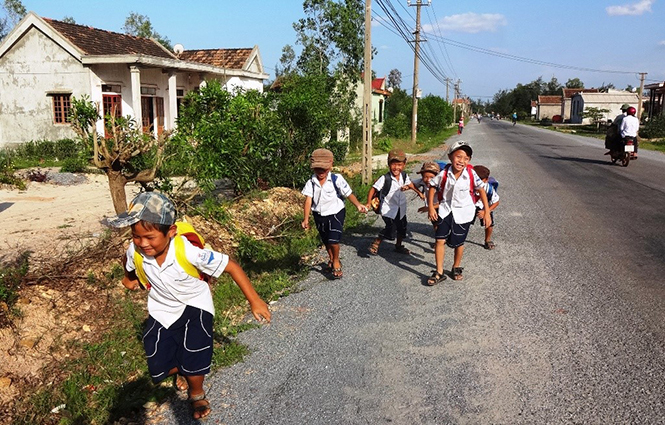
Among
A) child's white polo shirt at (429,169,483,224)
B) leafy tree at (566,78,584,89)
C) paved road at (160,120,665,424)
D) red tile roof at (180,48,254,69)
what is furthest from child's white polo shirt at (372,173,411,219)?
leafy tree at (566,78,584,89)

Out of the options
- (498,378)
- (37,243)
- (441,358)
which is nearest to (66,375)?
(441,358)

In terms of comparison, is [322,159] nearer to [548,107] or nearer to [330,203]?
[330,203]

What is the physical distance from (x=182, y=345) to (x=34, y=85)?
18736mm

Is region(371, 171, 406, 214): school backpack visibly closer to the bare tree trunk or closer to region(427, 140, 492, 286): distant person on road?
region(427, 140, 492, 286): distant person on road

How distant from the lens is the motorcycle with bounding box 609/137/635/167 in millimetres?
15242

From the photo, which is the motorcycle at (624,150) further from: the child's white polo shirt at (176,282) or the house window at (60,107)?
the house window at (60,107)

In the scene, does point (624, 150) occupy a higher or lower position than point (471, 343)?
higher

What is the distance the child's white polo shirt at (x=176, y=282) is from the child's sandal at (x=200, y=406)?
1.52ft

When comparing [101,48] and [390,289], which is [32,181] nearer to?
[101,48]

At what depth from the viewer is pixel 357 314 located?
4.55m

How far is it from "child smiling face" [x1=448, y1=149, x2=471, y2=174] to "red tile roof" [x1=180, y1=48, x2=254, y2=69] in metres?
21.4

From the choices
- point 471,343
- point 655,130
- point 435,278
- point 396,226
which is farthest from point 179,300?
point 655,130

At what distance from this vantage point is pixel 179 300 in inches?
122

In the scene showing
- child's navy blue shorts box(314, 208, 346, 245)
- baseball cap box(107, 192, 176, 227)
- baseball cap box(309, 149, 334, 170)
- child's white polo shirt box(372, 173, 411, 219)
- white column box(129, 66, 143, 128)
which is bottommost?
child's navy blue shorts box(314, 208, 346, 245)
